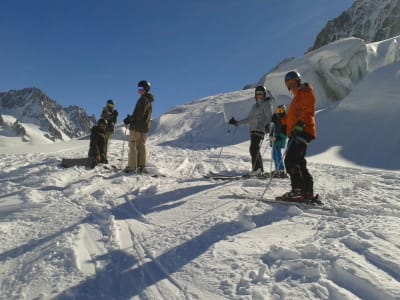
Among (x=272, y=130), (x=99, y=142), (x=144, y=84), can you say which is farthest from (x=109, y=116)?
(x=272, y=130)

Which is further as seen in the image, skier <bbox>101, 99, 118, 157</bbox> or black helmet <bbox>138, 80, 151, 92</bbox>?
skier <bbox>101, 99, 118, 157</bbox>

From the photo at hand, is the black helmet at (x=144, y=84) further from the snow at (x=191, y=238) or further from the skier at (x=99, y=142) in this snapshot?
the skier at (x=99, y=142)

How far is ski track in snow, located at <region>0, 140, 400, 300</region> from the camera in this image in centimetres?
262

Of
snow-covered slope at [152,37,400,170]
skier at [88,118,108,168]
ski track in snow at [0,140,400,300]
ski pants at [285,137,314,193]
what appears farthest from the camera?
snow-covered slope at [152,37,400,170]

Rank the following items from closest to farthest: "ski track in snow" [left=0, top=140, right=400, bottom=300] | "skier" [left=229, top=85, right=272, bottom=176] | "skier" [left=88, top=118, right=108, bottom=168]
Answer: "ski track in snow" [left=0, top=140, right=400, bottom=300] → "skier" [left=229, top=85, right=272, bottom=176] → "skier" [left=88, top=118, right=108, bottom=168]

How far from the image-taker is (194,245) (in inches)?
137

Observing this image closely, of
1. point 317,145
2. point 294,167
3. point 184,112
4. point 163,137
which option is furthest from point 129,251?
point 184,112

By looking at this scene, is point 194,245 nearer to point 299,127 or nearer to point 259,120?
point 299,127

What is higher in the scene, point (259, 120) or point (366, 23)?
point (366, 23)

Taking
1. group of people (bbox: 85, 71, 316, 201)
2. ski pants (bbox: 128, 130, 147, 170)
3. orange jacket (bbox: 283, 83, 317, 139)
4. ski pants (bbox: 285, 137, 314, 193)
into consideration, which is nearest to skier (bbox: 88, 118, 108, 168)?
group of people (bbox: 85, 71, 316, 201)

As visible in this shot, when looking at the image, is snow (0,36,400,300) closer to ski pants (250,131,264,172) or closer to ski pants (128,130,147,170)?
ski pants (128,130,147,170)

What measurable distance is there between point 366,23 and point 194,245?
8111 cm

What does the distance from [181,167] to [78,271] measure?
686 cm

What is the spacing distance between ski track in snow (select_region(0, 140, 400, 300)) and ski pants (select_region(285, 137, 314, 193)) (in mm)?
464
